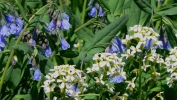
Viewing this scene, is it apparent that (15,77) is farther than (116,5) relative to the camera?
No

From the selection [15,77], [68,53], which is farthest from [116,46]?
[15,77]

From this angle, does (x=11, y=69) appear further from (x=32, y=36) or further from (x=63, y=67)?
(x=63, y=67)

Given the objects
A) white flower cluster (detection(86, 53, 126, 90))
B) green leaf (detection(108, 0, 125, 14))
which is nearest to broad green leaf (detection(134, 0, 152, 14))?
green leaf (detection(108, 0, 125, 14))

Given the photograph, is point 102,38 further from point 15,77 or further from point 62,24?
point 15,77

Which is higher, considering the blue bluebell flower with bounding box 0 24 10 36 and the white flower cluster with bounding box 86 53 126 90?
the blue bluebell flower with bounding box 0 24 10 36

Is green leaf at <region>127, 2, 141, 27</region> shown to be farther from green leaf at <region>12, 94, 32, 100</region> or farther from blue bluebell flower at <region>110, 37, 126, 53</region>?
green leaf at <region>12, 94, 32, 100</region>

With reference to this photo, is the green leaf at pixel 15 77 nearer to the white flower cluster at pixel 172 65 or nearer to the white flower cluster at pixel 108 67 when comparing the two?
the white flower cluster at pixel 108 67

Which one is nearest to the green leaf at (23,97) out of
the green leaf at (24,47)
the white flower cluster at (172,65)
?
the green leaf at (24,47)

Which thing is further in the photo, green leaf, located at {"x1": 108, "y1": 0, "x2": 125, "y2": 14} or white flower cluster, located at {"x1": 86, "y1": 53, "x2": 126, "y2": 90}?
green leaf, located at {"x1": 108, "y1": 0, "x2": 125, "y2": 14}

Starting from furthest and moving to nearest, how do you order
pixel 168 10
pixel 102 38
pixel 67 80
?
pixel 168 10 < pixel 102 38 < pixel 67 80
